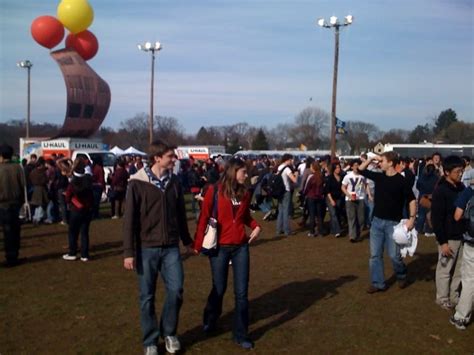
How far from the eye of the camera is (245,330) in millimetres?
5125

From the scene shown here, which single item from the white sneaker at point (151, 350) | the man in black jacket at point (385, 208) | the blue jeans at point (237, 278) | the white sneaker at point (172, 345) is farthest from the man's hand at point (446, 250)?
the white sneaker at point (151, 350)

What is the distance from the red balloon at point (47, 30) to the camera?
2502cm

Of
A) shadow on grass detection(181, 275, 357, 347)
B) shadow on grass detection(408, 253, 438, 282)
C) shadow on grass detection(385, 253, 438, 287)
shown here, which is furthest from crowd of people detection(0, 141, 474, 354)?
shadow on grass detection(408, 253, 438, 282)

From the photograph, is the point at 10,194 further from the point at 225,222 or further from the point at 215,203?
the point at 225,222

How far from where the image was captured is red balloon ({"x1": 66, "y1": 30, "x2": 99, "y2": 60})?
27672 millimetres

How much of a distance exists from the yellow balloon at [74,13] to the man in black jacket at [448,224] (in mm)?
22139

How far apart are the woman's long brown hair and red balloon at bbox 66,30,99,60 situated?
24665 mm

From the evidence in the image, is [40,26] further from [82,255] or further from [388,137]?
[388,137]

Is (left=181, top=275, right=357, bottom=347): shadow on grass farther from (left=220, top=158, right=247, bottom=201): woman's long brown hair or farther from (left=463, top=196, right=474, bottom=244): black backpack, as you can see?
(left=463, top=196, right=474, bottom=244): black backpack

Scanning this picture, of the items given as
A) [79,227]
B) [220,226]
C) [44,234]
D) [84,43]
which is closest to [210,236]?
[220,226]

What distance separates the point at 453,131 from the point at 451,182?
6987 cm

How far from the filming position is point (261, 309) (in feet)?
21.1

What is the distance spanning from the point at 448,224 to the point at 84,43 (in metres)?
25.5

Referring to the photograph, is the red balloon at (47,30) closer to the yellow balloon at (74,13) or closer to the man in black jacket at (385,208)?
the yellow balloon at (74,13)
